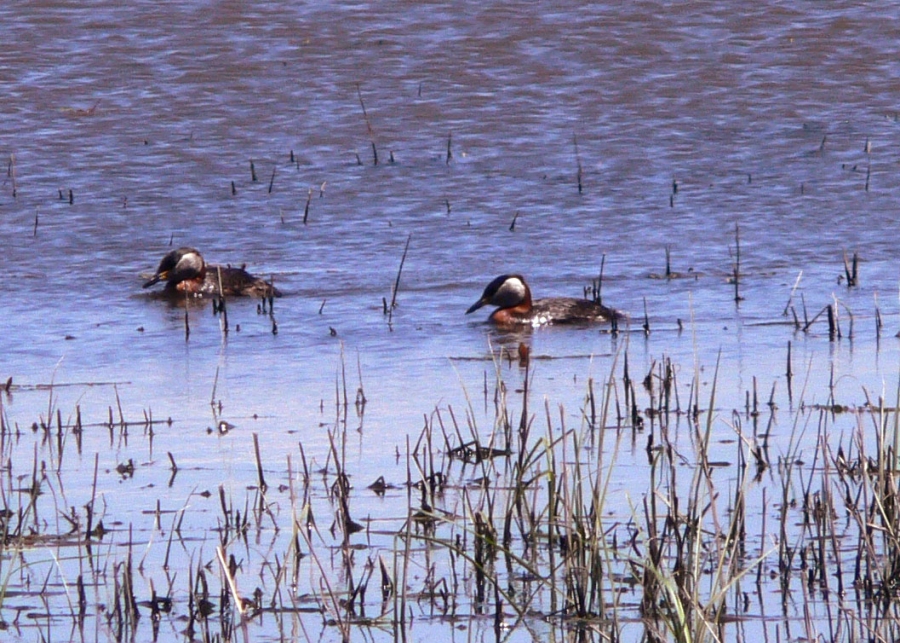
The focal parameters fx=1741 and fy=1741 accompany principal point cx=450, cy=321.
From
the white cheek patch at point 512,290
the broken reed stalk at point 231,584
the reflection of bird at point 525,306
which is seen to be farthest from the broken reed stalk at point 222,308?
the broken reed stalk at point 231,584

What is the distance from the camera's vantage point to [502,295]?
1084cm

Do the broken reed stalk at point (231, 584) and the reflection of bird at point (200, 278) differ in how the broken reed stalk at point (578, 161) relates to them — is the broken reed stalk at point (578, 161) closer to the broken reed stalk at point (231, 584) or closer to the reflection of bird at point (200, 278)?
the reflection of bird at point (200, 278)

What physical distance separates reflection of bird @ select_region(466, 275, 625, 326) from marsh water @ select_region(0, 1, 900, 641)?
0.38 ft

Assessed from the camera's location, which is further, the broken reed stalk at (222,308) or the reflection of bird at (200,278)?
the reflection of bird at (200,278)

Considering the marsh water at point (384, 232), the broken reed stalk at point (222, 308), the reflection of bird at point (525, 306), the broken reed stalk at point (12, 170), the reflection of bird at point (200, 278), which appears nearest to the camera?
the marsh water at point (384, 232)

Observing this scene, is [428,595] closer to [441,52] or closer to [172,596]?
[172,596]

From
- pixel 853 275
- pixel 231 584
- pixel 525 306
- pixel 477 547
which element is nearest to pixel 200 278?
pixel 525 306

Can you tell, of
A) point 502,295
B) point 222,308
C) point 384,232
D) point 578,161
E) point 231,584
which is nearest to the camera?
point 231,584

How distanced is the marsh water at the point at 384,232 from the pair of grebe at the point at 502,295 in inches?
5.5

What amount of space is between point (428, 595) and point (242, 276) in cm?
687

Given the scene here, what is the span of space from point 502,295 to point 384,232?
2.76m

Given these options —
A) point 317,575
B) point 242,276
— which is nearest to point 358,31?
point 242,276

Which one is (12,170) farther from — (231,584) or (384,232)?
(231,584)

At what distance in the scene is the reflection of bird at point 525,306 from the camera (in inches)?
418
